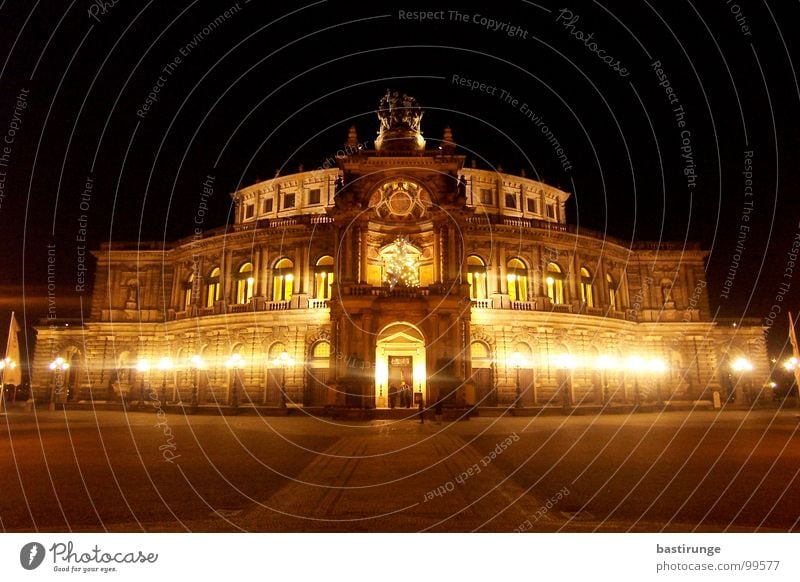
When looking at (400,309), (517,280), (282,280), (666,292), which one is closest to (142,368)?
(282,280)

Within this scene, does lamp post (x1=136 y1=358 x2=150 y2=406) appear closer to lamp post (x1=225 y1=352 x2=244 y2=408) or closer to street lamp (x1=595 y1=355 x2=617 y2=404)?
lamp post (x1=225 y1=352 x2=244 y2=408)

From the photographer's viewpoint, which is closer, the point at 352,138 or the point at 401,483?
the point at 401,483

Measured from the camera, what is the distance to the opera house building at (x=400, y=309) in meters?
36.2

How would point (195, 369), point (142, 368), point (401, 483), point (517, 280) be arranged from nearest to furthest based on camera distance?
point (401, 483) → point (517, 280) → point (195, 369) → point (142, 368)

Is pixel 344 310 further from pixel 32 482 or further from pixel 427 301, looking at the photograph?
pixel 32 482

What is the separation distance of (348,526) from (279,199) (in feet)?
171

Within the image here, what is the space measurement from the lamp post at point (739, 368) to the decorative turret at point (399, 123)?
1489 inches

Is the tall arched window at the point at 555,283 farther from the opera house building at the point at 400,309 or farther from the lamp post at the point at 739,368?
the lamp post at the point at 739,368

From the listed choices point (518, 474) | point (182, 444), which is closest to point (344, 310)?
point (182, 444)

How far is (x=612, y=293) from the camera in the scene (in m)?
48.2

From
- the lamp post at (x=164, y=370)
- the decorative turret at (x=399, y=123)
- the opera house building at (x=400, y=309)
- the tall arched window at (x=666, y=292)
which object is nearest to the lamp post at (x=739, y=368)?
the opera house building at (x=400, y=309)

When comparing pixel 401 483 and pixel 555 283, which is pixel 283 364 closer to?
pixel 555 283

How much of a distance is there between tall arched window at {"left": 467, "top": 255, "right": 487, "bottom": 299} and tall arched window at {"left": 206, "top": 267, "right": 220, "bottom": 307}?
23.7 meters

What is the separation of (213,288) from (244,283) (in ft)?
12.1
